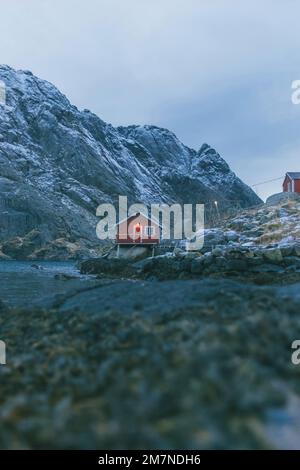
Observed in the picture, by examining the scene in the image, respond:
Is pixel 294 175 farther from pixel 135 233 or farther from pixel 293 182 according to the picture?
pixel 135 233

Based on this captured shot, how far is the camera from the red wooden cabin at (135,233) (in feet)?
205

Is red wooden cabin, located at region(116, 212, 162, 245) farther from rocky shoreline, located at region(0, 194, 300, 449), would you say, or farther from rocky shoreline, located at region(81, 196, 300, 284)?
rocky shoreline, located at region(0, 194, 300, 449)

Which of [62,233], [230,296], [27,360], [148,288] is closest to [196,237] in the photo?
[148,288]

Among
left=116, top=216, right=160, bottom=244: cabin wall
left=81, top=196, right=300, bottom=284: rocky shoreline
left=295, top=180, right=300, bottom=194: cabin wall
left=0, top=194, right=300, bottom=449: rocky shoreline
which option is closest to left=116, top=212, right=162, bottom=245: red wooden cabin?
left=116, top=216, right=160, bottom=244: cabin wall

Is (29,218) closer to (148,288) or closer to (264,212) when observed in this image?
(264,212)

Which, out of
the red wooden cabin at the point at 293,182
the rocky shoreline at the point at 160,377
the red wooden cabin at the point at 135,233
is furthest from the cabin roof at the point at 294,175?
the rocky shoreline at the point at 160,377

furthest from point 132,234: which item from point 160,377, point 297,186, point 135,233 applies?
point 160,377

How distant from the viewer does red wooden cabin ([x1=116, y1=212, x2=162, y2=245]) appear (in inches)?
2459

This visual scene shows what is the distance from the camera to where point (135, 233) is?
62719 mm

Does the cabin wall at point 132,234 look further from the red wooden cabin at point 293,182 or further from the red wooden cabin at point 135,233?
the red wooden cabin at point 293,182

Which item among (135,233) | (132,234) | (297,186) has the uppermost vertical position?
(297,186)

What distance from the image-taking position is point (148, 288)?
744 inches

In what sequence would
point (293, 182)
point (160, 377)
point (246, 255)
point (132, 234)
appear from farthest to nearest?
point (293, 182) → point (132, 234) → point (246, 255) → point (160, 377)

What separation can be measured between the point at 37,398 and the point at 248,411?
3577mm
